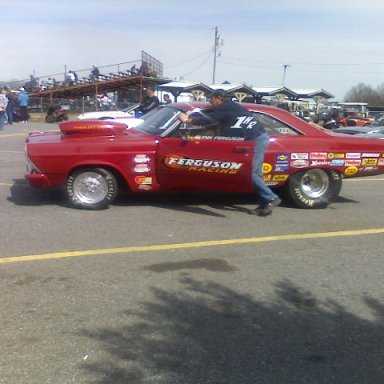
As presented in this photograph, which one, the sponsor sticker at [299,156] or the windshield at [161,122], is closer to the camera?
the windshield at [161,122]

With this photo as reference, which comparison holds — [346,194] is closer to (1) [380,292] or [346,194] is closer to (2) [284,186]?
(2) [284,186]

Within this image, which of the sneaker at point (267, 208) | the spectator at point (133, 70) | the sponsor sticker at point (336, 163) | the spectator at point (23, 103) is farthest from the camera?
the spectator at point (133, 70)

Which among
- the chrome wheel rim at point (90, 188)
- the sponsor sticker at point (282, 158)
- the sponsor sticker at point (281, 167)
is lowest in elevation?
the chrome wheel rim at point (90, 188)

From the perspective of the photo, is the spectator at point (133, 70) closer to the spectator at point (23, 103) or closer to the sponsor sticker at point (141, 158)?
the spectator at point (23, 103)

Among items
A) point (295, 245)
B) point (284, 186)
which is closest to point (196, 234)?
point (295, 245)

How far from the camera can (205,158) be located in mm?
6914

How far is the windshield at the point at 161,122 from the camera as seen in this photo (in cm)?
712

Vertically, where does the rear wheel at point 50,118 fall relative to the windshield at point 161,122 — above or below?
below

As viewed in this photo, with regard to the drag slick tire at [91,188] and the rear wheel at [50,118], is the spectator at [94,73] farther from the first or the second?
the drag slick tire at [91,188]

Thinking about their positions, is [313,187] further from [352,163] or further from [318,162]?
[352,163]

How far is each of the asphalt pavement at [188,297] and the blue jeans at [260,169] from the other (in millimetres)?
316

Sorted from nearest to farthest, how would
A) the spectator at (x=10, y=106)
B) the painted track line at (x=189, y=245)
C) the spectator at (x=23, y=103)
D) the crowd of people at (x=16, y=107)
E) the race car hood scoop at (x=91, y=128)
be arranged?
the painted track line at (x=189, y=245), the race car hood scoop at (x=91, y=128), the spectator at (x=10, y=106), the crowd of people at (x=16, y=107), the spectator at (x=23, y=103)

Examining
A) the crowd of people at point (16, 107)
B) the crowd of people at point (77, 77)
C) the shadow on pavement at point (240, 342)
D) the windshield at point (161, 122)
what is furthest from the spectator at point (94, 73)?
the shadow on pavement at point (240, 342)

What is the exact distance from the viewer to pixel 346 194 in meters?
8.78
